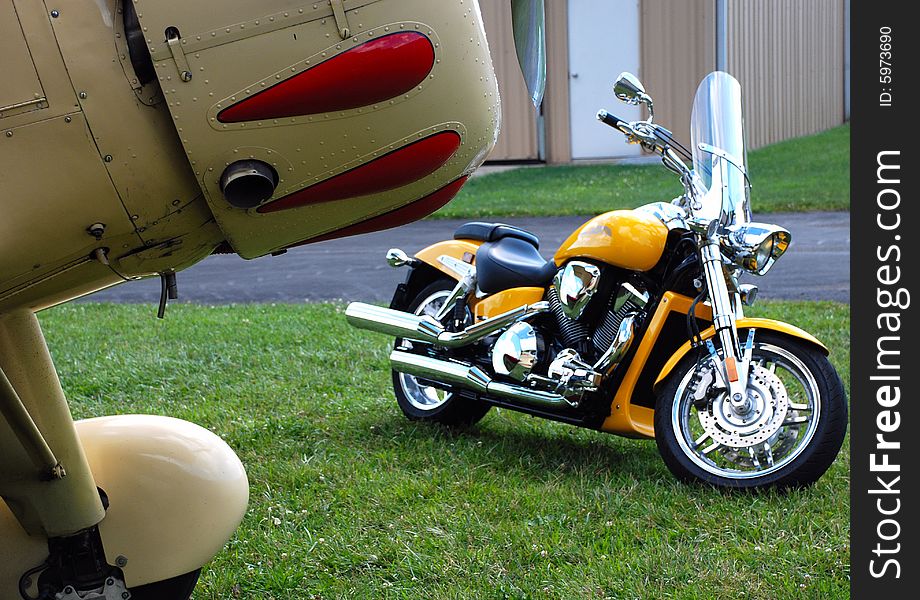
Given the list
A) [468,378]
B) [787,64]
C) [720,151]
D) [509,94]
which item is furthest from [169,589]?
[787,64]

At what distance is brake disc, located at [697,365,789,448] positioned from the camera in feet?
12.8

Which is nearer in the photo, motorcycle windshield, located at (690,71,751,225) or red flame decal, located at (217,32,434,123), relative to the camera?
red flame decal, located at (217,32,434,123)

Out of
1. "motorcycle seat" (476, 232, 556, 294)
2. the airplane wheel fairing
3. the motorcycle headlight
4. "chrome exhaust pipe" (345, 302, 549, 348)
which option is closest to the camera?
the airplane wheel fairing

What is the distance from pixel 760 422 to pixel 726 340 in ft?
1.09

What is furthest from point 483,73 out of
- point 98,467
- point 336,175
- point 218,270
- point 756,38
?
point 756,38

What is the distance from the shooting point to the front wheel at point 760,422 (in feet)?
12.5

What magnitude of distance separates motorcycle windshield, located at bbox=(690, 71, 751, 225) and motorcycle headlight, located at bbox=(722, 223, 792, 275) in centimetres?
7

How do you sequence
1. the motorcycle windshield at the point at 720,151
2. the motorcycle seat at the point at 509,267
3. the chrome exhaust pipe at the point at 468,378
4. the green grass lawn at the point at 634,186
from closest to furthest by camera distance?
1. the motorcycle windshield at the point at 720,151
2. the chrome exhaust pipe at the point at 468,378
3. the motorcycle seat at the point at 509,267
4. the green grass lawn at the point at 634,186

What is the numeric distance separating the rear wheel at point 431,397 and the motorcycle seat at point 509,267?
0.24 m

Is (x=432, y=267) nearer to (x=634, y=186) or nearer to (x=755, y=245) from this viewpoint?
(x=755, y=245)

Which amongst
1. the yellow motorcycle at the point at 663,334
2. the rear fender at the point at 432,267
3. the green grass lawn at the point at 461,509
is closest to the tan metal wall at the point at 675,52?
the green grass lawn at the point at 461,509

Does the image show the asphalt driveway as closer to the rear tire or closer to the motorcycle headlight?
the motorcycle headlight

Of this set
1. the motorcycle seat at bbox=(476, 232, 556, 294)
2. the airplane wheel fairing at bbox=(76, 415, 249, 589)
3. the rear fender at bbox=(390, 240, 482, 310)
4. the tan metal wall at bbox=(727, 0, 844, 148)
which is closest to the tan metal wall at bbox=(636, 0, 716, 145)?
the tan metal wall at bbox=(727, 0, 844, 148)

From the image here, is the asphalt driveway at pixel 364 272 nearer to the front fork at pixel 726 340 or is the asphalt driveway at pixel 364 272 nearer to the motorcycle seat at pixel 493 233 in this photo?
the motorcycle seat at pixel 493 233
